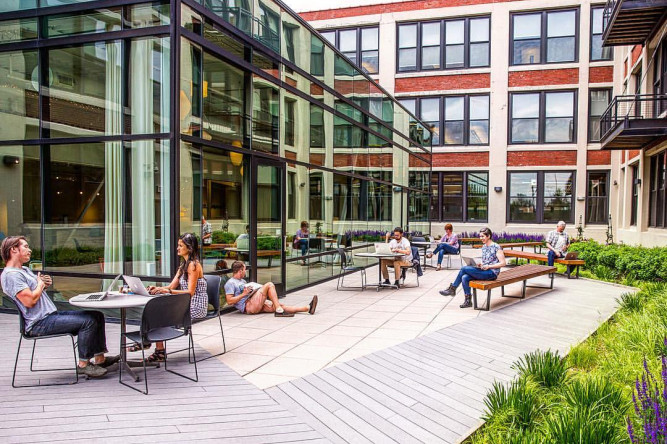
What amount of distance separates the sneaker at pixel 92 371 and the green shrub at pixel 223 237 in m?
3.58

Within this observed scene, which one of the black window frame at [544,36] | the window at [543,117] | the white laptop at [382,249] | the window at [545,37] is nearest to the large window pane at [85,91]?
the white laptop at [382,249]

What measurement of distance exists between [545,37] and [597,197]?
818 centimetres

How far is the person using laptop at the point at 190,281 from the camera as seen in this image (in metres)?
5.92

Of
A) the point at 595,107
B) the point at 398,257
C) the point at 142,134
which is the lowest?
the point at 398,257

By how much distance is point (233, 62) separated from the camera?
9039 millimetres

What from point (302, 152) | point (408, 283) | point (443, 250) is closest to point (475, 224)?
point (443, 250)

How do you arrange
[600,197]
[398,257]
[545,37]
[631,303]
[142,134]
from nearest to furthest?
[142,134] < [631,303] < [398,257] < [600,197] < [545,37]

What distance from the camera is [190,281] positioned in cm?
594

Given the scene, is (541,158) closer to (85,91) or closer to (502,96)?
(502,96)

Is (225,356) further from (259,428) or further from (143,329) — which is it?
(259,428)

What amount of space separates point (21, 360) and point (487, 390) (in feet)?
17.2

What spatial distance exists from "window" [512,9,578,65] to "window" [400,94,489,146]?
110 inches

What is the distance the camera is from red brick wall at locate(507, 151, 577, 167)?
24109 millimetres

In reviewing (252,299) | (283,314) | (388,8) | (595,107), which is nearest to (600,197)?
(595,107)
